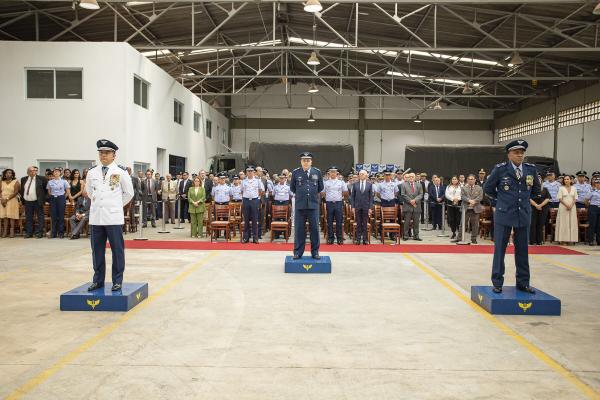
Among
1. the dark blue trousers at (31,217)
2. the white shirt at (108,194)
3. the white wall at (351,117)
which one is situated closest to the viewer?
the white shirt at (108,194)

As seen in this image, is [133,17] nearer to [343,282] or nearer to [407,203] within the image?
[407,203]

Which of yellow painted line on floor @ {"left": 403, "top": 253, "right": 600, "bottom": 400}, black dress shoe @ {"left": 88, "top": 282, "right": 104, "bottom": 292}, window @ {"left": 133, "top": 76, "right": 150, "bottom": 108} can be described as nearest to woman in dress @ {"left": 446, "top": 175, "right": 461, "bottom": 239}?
yellow painted line on floor @ {"left": 403, "top": 253, "right": 600, "bottom": 400}

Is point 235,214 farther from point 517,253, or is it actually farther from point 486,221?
point 517,253

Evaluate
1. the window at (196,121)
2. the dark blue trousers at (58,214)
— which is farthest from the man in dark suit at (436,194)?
the window at (196,121)

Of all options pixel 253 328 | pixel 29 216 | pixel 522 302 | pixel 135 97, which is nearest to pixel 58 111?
pixel 135 97

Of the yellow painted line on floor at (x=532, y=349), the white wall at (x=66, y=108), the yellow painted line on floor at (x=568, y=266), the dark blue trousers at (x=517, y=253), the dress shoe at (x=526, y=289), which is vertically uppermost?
the white wall at (x=66, y=108)

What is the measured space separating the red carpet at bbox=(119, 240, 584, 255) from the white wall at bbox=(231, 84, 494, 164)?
71.3 feet

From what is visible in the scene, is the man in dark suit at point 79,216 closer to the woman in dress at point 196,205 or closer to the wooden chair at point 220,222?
the woman in dress at point 196,205

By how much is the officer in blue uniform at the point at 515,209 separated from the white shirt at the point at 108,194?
4252 mm

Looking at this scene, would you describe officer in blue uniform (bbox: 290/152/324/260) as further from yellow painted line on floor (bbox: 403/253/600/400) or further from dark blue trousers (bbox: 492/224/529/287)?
dark blue trousers (bbox: 492/224/529/287)

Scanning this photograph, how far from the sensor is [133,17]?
16625mm

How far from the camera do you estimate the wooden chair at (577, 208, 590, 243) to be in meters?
13.3

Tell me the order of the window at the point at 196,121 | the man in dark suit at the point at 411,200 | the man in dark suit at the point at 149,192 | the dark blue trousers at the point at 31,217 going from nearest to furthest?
the dark blue trousers at the point at 31,217
the man in dark suit at the point at 411,200
the man in dark suit at the point at 149,192
the window at the point at 196,121

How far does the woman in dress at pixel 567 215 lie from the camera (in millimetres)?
12531
